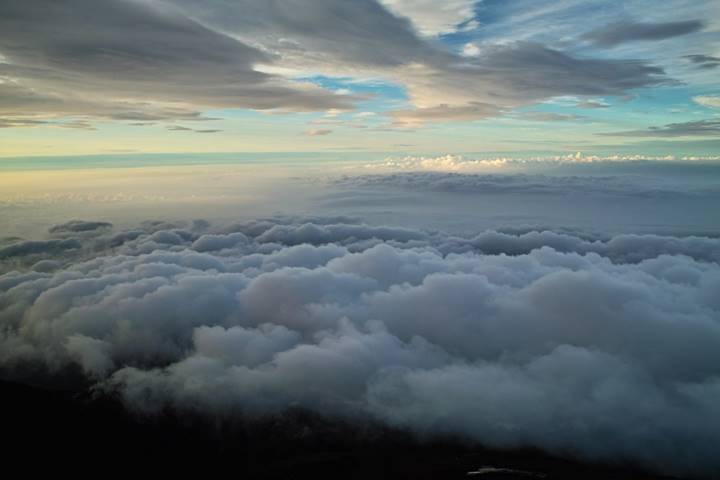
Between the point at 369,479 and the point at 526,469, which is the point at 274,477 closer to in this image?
the point at 369,479

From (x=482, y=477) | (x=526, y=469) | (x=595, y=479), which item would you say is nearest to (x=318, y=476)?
(x=482, y=477)

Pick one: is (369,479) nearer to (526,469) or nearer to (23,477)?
(526,469)

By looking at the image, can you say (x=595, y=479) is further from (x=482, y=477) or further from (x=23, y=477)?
(x=23, y=477)

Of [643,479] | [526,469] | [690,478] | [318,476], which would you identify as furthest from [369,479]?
[690,478]

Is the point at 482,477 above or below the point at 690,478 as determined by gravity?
above

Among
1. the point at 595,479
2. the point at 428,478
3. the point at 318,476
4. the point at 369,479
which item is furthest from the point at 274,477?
the point at 595,479

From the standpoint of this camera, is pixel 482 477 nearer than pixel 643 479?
Yes

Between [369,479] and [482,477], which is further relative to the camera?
[369,479]
